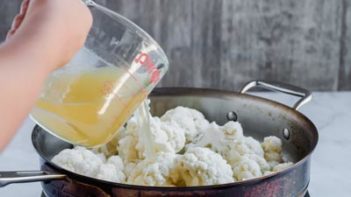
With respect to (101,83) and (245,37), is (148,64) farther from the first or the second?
(245,37)

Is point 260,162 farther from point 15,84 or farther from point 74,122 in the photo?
point 15,84

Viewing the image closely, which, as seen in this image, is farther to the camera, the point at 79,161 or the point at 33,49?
the point at 79,161

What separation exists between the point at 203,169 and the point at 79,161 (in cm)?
17

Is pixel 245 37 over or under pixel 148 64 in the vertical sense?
under

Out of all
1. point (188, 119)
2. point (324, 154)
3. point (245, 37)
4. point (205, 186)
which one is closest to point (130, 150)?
point (188, 119)

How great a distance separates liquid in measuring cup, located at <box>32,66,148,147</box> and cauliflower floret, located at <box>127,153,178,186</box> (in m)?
0.06

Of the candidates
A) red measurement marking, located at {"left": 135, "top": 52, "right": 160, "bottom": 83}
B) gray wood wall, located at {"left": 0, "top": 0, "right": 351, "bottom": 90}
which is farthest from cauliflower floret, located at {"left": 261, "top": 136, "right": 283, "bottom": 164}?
gray wood wall, located at {"left": 0, "top": 0, "right": 351, "bottom": 90}

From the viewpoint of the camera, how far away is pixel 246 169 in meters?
0.92

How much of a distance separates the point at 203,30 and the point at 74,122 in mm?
649

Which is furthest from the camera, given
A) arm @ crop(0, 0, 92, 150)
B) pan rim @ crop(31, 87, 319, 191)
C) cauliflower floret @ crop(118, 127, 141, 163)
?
cauliflower floret @ crop(118, 127, 141, 163)

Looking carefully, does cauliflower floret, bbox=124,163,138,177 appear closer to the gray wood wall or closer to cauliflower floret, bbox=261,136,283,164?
cauliflower floret, bbox=261,136,283,164

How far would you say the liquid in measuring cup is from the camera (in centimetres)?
85

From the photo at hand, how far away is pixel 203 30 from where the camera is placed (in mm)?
1469

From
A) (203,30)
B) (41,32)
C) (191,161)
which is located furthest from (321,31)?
(41,32)
